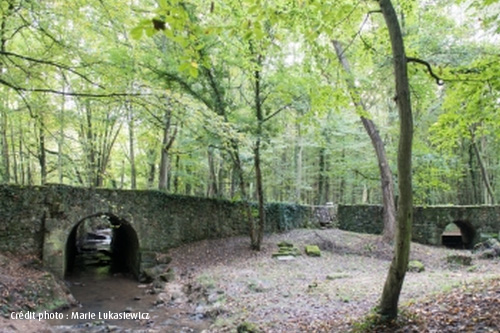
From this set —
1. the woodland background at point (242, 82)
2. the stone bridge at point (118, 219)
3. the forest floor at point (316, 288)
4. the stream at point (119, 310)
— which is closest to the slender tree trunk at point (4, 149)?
the woodland background at point (242, 82)

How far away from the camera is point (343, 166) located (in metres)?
16.7

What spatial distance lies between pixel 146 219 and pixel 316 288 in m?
6.49

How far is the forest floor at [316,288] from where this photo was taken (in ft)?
13.8

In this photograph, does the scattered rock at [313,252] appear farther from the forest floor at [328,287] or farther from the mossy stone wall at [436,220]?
the mossy stone wall at [436,220]

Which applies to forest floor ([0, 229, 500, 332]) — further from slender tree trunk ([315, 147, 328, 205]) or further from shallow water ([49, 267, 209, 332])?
slender tree trunk ([315, 147, 328, 205])

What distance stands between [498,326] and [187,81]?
9758 millimetres

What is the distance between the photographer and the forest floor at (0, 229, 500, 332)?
13.8ft

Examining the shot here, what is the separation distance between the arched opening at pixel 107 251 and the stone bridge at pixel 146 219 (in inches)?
2.1

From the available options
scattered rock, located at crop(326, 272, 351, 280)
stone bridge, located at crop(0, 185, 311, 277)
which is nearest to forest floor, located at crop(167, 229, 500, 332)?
scattered rock, located at crop(326, 272, 351, 280)

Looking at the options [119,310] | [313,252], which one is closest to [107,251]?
[119,310]

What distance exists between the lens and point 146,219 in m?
11.6

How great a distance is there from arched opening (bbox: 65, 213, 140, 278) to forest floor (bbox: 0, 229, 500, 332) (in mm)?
1705

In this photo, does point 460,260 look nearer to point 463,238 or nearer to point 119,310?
point 463,238

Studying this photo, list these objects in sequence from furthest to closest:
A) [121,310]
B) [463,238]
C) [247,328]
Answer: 1. [463,238]
2. [121,310]
3. [247,328]
